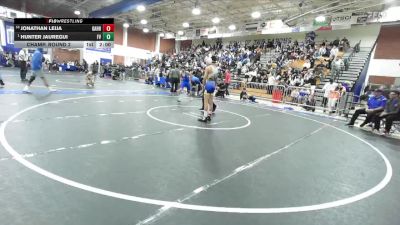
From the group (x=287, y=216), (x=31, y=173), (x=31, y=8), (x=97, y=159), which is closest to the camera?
(x=287, y=216)

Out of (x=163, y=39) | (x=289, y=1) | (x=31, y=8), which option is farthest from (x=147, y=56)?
(x=289, y=1)

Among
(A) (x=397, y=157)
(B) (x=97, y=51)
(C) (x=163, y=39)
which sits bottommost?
(A) (x=397, y=157)

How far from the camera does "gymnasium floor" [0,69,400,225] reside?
2.69 metres

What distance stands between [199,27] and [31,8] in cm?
1812

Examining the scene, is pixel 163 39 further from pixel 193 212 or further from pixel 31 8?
pixel 193 212

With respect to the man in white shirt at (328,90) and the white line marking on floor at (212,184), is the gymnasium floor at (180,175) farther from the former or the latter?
the man in white shirt at (328,90)

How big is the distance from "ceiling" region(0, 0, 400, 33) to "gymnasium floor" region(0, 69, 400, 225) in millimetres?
16242

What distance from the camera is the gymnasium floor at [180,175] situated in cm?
269

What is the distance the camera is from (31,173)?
329cm

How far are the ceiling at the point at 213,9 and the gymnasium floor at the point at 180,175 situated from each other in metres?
16.2

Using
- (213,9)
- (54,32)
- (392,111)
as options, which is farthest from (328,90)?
(213,9)

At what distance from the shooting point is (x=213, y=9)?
85.7ft

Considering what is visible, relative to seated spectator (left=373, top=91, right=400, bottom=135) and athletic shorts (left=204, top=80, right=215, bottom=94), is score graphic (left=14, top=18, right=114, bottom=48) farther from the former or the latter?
seated spectator (left=373, top=91, right=400, bottom=135)

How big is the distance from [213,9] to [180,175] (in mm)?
24750
